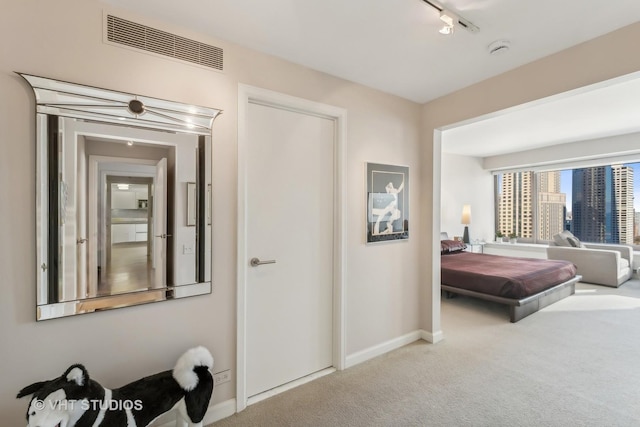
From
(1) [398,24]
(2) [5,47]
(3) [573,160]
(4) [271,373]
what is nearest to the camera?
(2) [5,47]

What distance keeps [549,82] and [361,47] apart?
1.36 meters

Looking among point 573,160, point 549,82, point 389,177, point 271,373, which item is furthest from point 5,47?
point 573,160

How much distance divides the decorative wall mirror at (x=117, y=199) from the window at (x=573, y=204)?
774 centimetres

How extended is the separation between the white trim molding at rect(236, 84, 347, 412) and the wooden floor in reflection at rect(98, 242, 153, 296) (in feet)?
1.74

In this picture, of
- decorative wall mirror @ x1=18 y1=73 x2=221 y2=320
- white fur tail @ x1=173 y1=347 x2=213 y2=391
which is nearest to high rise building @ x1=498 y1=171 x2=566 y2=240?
decorative wall mirror @ x1=18 y1=73 x2=221 y2=320

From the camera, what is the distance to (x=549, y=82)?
2.06 m

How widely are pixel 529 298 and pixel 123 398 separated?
418cm

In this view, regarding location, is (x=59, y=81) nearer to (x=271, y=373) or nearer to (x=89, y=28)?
(x=89, y=28)

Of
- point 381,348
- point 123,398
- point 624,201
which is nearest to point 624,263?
point 624,201

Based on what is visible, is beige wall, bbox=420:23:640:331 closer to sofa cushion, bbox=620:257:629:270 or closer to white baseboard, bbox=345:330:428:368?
white baseboard, bbox=345:330:428:368

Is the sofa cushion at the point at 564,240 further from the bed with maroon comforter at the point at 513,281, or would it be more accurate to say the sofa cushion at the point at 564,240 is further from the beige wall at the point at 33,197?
the beige wall at the point at 33,197

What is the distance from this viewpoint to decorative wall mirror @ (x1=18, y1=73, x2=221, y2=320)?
4.63 feet

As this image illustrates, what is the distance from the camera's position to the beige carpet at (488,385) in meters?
1.88

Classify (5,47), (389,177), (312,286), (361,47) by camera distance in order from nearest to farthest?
(5,47) → (361,47) → (312,286) → (389,177)
